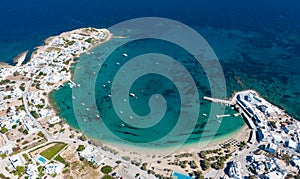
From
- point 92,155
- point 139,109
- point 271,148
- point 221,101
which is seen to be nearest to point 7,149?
point 92,155

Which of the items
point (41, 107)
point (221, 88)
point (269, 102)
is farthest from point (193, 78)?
point (41, 107)

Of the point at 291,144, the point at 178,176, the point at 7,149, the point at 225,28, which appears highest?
the point at 225,28

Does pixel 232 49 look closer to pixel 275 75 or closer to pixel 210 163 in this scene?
→ pixel 275 75

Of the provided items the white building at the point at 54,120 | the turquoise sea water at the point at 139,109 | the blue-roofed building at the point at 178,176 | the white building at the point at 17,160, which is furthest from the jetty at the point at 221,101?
the white building at the point at 17,160

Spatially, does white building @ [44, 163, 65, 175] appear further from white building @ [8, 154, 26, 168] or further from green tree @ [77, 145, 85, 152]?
white building @ [8, 154, 26, 168]

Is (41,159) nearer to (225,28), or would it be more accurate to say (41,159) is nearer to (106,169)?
(106,169)

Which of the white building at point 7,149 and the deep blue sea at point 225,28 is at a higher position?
the deep blue sea at point 225,28

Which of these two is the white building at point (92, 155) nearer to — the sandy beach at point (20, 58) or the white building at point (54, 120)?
the white building at point (54, 120)

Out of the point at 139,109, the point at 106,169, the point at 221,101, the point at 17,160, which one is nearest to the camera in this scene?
the point at 106,169

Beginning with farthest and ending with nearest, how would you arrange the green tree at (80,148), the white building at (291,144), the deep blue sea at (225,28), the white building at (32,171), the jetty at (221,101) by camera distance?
1. the deep blue sea at (225,28)
2. the jetty at (221,101)
3. the white building at (291,144)
4. the green tree at (80,148)
5. the white building at (32,171)

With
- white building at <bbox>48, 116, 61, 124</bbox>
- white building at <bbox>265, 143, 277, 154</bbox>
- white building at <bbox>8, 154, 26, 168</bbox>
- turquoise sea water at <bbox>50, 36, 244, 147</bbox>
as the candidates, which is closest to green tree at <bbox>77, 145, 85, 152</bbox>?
turquoise sea water at <bbox>50, 36, 244, 147</bbox>

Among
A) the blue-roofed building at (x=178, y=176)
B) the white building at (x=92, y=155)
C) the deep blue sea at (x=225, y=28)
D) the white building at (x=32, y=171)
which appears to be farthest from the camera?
the deep blue sea at (x=225, y=28)
